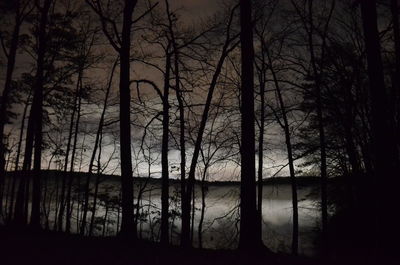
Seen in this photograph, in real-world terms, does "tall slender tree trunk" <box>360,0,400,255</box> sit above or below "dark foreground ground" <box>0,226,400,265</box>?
above

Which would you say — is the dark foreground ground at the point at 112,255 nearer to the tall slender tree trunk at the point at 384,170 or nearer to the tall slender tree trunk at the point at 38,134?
the tall slender tree trunk at the point at 384,170

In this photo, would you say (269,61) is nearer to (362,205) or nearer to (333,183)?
(362,205)

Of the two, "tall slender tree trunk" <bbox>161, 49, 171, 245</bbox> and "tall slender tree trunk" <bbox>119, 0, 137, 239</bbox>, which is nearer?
"tall slender tree trunk" <bbox>119, 0, 137, 239</bbox>

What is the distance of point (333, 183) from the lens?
26.1 metres

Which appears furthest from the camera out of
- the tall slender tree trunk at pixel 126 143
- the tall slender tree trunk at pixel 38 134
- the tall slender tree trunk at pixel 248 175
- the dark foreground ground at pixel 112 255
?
the tall slender tree trunk at pixel 38 134

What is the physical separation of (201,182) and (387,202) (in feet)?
73.3

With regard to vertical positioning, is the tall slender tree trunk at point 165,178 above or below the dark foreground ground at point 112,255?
above

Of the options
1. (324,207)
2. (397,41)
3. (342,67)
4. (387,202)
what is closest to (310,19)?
(342,67)

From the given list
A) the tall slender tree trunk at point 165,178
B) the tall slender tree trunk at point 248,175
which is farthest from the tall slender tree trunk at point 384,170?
the tall slender tree trunk at point 165,178

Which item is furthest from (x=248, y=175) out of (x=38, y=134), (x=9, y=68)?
(x=9, y=68)

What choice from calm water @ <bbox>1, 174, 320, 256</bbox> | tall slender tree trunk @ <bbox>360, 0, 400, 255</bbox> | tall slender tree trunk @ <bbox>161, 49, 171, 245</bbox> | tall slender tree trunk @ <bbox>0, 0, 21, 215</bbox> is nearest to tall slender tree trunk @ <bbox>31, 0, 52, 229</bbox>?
tall slender tree trunk @ <bbox>0, 0, 21, 215</bbox>

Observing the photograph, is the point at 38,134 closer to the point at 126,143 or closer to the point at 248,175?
the point at 126,143

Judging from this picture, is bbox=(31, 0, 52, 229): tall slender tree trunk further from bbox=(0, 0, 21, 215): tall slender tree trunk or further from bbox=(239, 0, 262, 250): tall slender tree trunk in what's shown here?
bbox=(239, 0, 262, 250): tall slender tree trunk

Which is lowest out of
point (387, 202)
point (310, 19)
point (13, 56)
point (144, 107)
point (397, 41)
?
point (387, 202)
